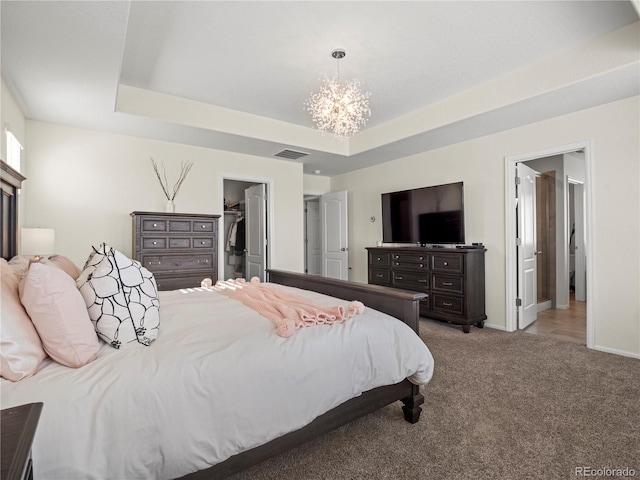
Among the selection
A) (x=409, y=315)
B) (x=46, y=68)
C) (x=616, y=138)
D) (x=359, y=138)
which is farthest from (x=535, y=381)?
(x=46, y=68)

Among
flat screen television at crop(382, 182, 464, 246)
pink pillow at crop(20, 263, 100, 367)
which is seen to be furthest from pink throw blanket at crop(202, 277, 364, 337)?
flat screen television at crop(382, 182, 464, 246)

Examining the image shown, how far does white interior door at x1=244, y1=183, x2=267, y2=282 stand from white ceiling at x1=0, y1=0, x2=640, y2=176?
4.68 feet

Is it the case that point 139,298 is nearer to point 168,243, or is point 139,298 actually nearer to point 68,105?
point 168,243

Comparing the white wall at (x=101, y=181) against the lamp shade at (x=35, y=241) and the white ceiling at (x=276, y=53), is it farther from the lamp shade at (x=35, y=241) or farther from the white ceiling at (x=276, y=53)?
the lamp shade at (x=35, y=241)

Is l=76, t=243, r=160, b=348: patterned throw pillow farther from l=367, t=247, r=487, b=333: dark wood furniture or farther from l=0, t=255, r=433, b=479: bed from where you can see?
l=367, t=247, r=487, b=333: dark wood furniture

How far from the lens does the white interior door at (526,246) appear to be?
4.06 metres

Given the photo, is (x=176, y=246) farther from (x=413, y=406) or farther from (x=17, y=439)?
(x=17, y=439)

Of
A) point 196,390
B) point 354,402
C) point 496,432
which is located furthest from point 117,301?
point 496,432

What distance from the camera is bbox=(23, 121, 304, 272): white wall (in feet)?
11.7

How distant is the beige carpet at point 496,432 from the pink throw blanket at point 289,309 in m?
0.68

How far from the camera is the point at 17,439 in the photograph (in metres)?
0.71

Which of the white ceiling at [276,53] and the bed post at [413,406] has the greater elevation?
the white ceiling at [276,53]

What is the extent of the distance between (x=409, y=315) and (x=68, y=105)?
3.56 m

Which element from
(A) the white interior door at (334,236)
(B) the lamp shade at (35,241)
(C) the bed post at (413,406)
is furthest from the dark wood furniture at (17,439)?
(A) the white interior door at (334,236)
